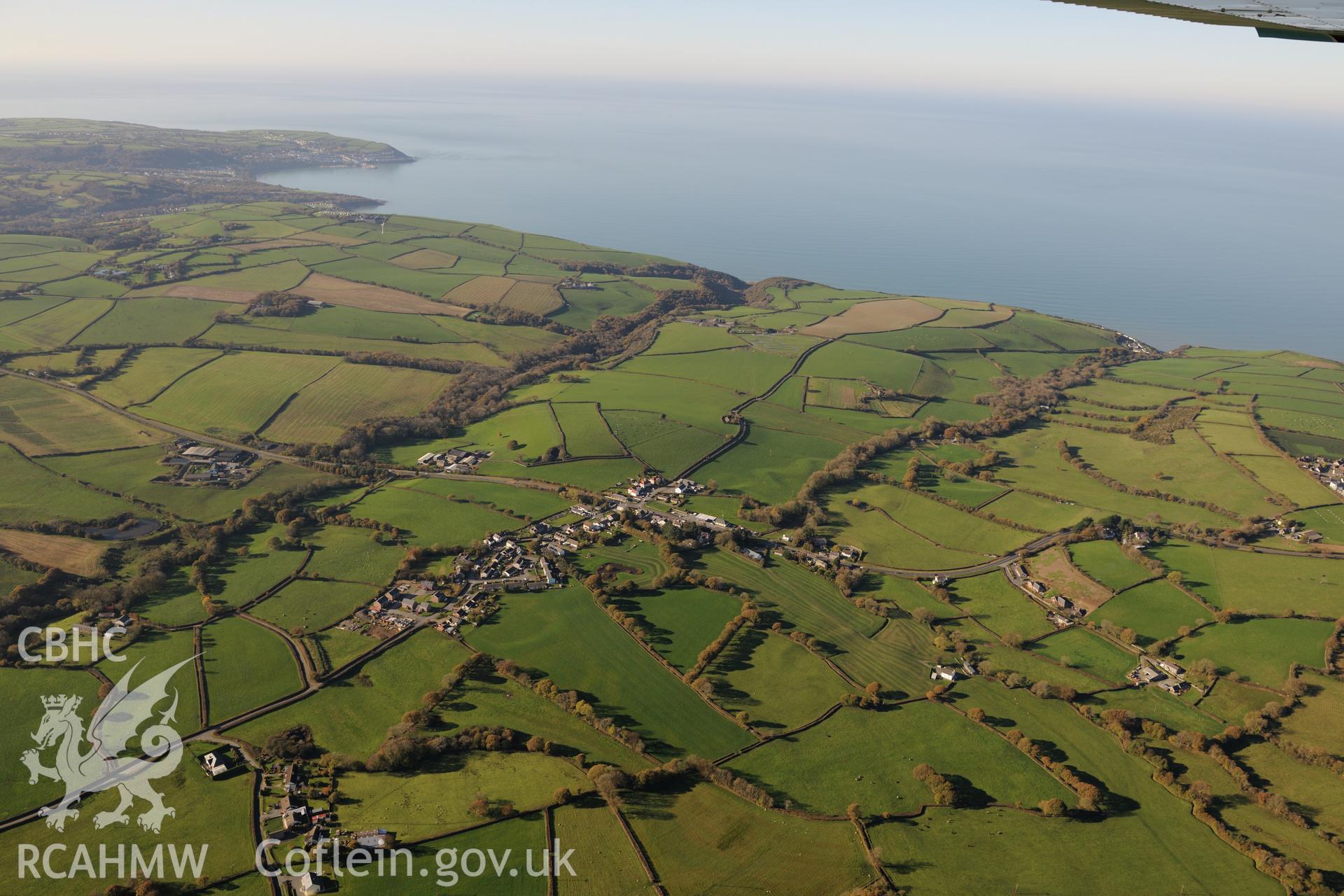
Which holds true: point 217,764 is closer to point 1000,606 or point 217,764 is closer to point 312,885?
point 312,885

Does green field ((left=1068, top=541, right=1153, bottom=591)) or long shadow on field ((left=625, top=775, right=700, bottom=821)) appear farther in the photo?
green field ((left=1068, top=541, right=1153, bottom=591))

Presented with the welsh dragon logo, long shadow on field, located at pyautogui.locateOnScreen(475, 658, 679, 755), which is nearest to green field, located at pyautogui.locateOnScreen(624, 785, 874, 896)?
long shadow on field, located at pyautogui.locateOnScreen(475, 658, 679, 755)

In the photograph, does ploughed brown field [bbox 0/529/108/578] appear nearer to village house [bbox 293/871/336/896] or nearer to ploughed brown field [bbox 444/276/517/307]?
village house [bbox 293/871/336/896]

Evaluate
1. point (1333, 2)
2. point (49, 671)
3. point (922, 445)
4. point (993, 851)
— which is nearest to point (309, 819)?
point (49, 671)

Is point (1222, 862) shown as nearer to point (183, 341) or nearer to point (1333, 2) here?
point (1333, 2)

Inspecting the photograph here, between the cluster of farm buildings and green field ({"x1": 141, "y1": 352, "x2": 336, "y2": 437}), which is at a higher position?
green field ({"x1": 141, "y1": 352, "x2": 336, "y2": 437})

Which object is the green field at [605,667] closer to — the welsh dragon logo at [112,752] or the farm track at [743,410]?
the welsh dragon logo at [112,752]

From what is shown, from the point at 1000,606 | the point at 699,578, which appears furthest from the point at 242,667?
the point at 1000,606
